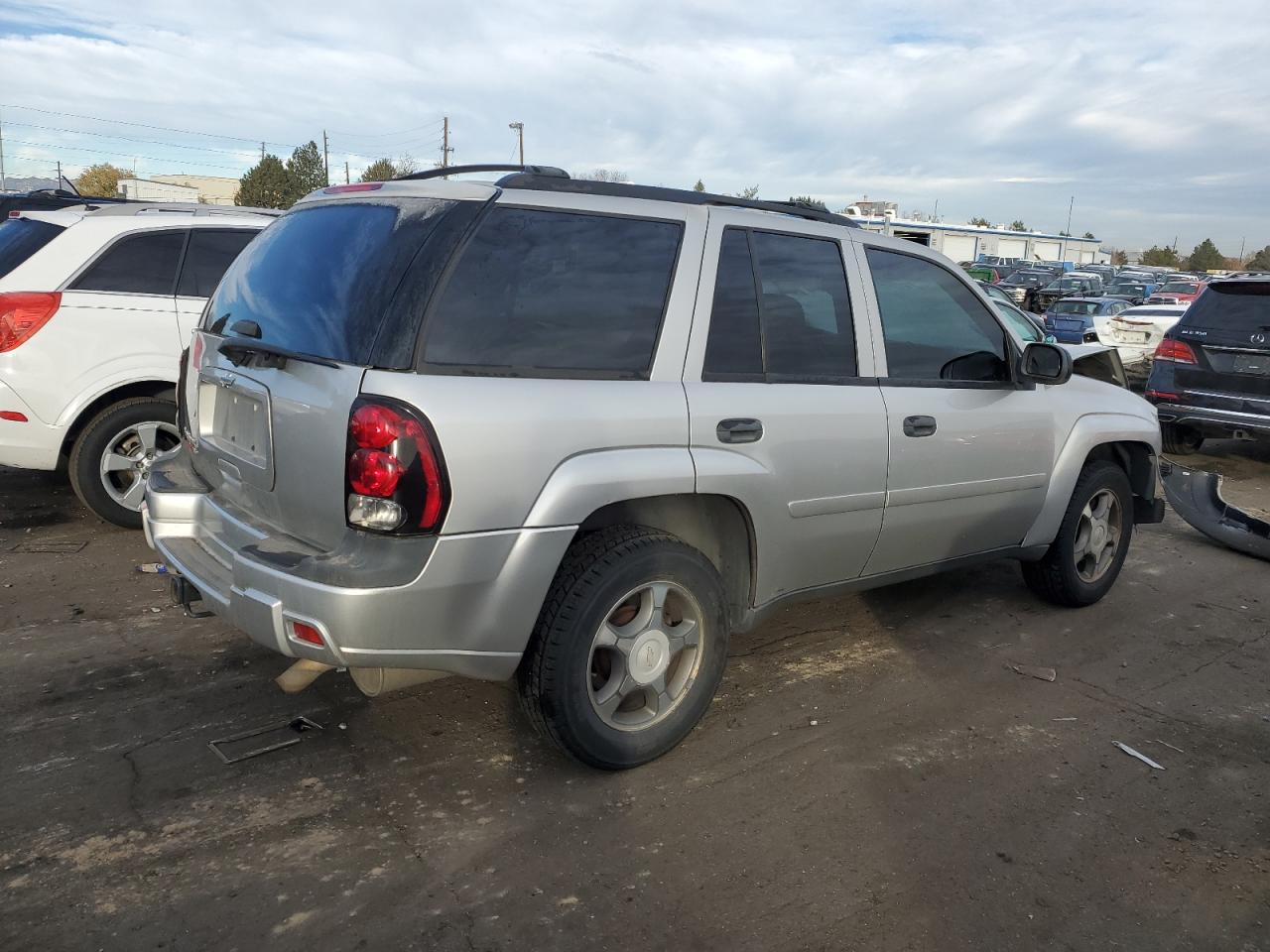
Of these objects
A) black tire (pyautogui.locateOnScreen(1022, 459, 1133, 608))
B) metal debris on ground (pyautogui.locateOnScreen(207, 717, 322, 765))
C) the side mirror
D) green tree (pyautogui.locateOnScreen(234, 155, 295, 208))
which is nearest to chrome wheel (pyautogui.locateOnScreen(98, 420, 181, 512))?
metal debris on ground (pyautogui.locateOnScreen(207, 717, 322, 765))

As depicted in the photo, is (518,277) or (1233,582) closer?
(518,277)

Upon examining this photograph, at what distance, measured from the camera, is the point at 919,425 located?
418 cm

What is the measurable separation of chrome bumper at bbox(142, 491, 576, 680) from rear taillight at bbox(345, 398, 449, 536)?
0.12 metres

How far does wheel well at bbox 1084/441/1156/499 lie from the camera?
5.51 m

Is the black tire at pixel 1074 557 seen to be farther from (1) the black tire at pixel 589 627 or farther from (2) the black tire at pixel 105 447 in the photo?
(2) the black tire at pixel 105 447

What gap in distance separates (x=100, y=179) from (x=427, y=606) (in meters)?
74.0

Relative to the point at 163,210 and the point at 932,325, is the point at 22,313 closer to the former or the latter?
the point at 163,210

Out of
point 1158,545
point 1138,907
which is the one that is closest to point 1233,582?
point 1158,545

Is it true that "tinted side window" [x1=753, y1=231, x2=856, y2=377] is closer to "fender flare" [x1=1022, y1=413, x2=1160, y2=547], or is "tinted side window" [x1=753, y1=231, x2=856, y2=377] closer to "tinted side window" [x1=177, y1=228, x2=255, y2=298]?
"fender flare" [x1=1022, y1=413, x2=1160, y2=547]

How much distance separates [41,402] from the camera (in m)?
5.74

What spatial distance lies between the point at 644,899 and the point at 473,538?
Result: 113 cm

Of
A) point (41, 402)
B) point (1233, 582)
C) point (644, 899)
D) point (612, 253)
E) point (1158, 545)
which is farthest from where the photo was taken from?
point (1158, 545)

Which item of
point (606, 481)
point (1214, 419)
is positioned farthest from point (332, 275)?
point (1214, 419)

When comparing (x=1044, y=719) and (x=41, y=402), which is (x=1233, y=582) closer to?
(x=1044, y=719)
